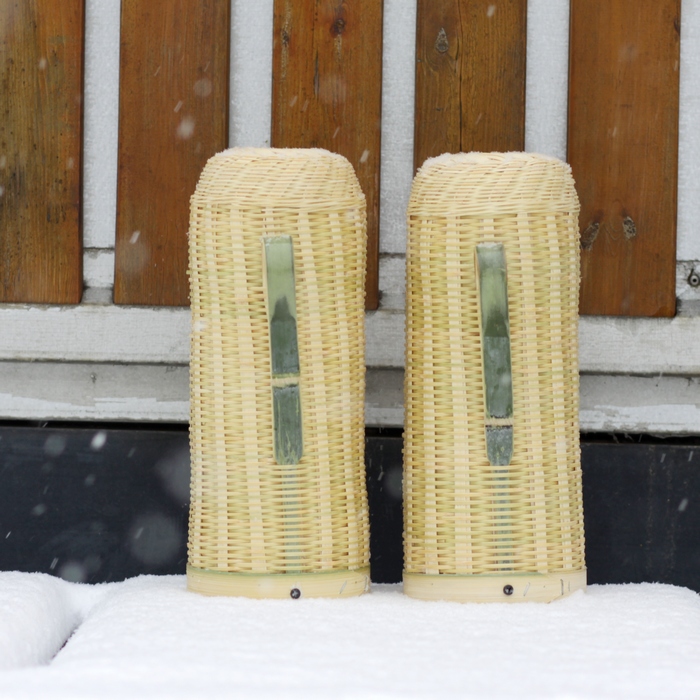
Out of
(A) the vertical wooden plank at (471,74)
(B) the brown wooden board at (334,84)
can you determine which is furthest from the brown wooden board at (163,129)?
(A) the vertical wooden plank at (471,74)

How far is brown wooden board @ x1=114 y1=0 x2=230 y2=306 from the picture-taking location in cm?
182

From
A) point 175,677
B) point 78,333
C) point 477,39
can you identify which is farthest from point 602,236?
point 175,677

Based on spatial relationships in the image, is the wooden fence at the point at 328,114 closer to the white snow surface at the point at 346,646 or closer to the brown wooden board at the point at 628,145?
the brown wooden board at the point at 628,145

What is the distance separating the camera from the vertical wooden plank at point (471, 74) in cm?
180

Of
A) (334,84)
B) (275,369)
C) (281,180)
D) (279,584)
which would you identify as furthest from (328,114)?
(279,584)

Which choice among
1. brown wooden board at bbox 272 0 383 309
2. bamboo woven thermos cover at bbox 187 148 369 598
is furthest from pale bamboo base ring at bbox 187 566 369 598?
brown wooden board at bbox 272 0 383 309

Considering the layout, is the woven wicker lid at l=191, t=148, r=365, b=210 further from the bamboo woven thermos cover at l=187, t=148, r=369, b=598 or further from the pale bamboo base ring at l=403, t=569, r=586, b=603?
the pale bamboo base ring at l=403, t=569, r=586, b=603

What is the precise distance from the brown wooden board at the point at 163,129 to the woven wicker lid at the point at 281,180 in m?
0.43

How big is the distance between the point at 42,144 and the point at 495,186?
909 millimetres

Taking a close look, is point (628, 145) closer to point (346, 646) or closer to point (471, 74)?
point (471, 74)

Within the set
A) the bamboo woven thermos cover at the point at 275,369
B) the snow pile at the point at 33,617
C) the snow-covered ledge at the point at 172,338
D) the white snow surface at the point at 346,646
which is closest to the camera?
the white snow surface at the point at 346,646

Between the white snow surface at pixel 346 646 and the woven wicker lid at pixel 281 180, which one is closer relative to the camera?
the white snow surface at pixel 346 646

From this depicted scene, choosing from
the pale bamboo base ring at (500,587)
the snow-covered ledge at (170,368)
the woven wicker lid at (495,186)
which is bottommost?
the pale bamboo base ring at (500,587)

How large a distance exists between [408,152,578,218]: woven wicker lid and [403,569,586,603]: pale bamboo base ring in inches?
20.1
